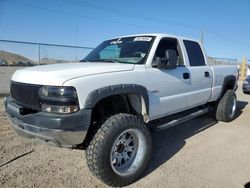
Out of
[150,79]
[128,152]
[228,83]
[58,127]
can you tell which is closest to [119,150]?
[128,152]

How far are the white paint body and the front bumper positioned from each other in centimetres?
18

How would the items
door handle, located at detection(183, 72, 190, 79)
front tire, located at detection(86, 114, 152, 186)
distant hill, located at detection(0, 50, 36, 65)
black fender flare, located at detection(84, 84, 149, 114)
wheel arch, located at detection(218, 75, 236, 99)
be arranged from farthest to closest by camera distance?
1. distant hill, located at detection(0, 50, 36, 65)
2. wheel arch, located at detection(218, 75, 236, 99)
3. door handle, located at detection(183, 72, 190, 79)
4. front tire, located at detection(86, 114, 152, 186)
5. black fender flare, located at detection(84, 84, 149, 114)

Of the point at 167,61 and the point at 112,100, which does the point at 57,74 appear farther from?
the point at 167,61

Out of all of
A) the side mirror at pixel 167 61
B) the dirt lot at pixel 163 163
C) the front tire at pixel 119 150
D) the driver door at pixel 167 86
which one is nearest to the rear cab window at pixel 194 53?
the driver door at pixel 167 86

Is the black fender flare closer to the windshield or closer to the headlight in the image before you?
the headlight

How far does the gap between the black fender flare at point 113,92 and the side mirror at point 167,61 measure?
0.51 meters

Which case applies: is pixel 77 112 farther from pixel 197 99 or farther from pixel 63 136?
pixel 197 99

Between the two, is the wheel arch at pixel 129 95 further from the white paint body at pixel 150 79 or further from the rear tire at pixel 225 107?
the rear tire at pixel 225 107

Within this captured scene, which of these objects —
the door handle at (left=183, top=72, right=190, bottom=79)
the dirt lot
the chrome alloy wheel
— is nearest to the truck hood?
the chrome alloy wheel

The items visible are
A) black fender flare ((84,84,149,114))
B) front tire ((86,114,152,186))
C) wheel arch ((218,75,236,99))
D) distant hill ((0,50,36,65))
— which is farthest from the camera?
distant hill ((0,50,36,65))

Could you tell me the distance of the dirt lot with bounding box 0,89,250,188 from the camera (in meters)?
3.56

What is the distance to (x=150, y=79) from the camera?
3930mm

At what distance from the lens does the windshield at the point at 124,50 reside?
4.20 meters

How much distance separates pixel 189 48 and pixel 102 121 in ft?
8.94
